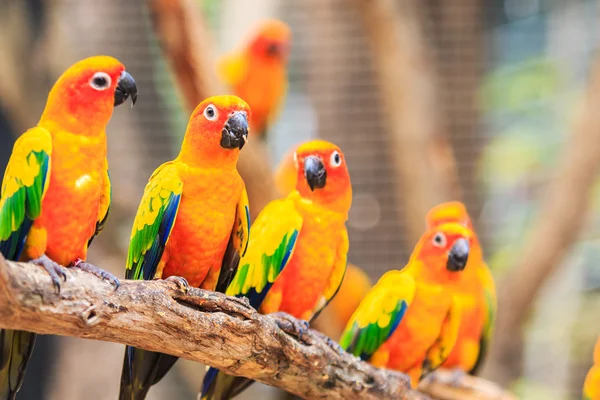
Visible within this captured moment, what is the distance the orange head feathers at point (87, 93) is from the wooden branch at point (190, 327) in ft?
0.79

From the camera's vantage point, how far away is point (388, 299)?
4.96ft

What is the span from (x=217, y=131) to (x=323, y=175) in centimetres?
28

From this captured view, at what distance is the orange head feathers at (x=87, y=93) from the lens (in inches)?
42.1

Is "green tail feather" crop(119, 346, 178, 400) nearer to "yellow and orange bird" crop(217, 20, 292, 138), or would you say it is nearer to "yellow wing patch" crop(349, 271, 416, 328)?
"yellow wing patch" crop(349, 271, 416, 328)

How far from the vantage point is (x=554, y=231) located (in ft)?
8.18

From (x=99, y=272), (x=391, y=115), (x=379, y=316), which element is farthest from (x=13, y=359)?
(x=391, y=115)

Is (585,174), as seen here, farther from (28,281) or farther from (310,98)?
(28,281)

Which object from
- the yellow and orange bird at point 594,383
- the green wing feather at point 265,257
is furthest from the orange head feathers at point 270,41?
the yellow and orange bird at point 594,383

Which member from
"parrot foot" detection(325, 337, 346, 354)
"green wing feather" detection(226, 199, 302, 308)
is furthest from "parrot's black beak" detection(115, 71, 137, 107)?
"parrot foot" detection(325, 337, 346, 354)

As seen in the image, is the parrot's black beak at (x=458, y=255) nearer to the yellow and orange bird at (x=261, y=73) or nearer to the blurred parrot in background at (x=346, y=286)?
the blurred parrot in background at (x=346, y=286)

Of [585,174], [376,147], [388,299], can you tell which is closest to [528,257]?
[585,174]

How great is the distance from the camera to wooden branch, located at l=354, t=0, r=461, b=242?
2.56 m

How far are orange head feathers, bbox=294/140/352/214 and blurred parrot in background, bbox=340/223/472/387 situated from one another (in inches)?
10.0

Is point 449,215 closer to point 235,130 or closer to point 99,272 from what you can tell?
point 235,130
